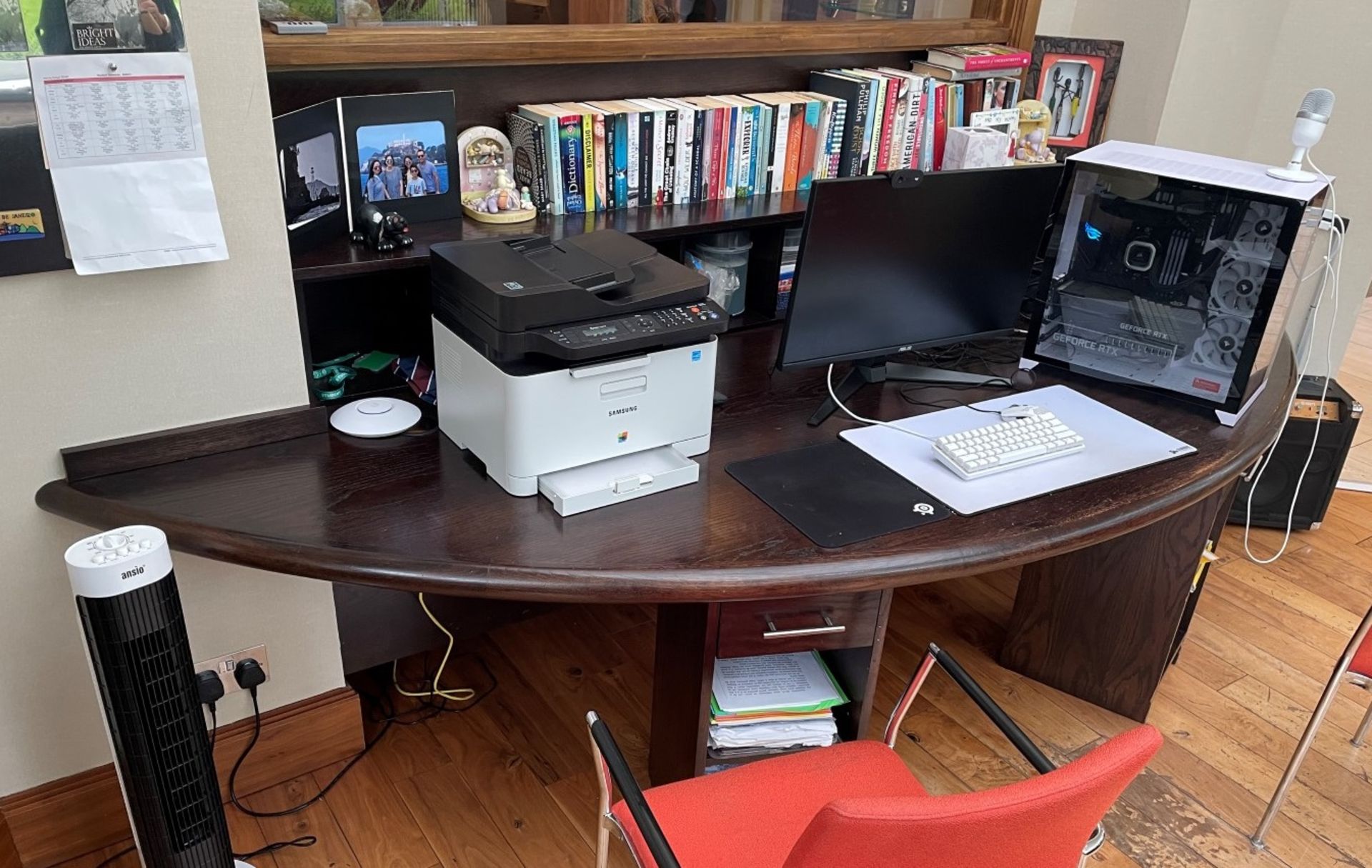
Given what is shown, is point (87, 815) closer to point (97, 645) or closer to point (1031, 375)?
point (97, 645)

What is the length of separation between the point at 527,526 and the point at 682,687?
492 millimetres

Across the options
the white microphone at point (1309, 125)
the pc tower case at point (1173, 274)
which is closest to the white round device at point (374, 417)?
the pc tower case at point (1173, 274)

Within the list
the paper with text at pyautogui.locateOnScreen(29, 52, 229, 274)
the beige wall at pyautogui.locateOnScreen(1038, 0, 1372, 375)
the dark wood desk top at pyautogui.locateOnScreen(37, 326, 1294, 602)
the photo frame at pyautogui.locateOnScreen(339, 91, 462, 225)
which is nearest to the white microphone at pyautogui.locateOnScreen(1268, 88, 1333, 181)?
the dark wood desk top at pyautogui.locateOnScreen(37, 326, 1294, 602)

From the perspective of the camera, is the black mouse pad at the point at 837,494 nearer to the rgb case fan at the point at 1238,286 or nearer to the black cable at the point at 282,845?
the rgb case fan at the point at 1238,286

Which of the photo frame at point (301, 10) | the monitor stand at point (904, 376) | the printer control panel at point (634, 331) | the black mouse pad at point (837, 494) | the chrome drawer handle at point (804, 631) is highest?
the photo frame at point (301, 10)

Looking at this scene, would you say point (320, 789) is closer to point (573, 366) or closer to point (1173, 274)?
point (573, 366)

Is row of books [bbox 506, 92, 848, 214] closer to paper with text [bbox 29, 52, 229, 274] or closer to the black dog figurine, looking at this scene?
the black dog figurine

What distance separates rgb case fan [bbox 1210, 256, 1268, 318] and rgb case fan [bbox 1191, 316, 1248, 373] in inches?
0.7

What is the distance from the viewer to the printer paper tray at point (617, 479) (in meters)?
1.55

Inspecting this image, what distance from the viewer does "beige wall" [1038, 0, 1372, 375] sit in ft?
9.29

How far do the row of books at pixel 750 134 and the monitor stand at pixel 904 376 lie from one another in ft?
1.24

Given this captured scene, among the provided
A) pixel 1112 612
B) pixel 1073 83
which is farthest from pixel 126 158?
pixel 1073 83

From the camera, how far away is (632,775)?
55.0 inches

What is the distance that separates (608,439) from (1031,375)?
0.97 meters
